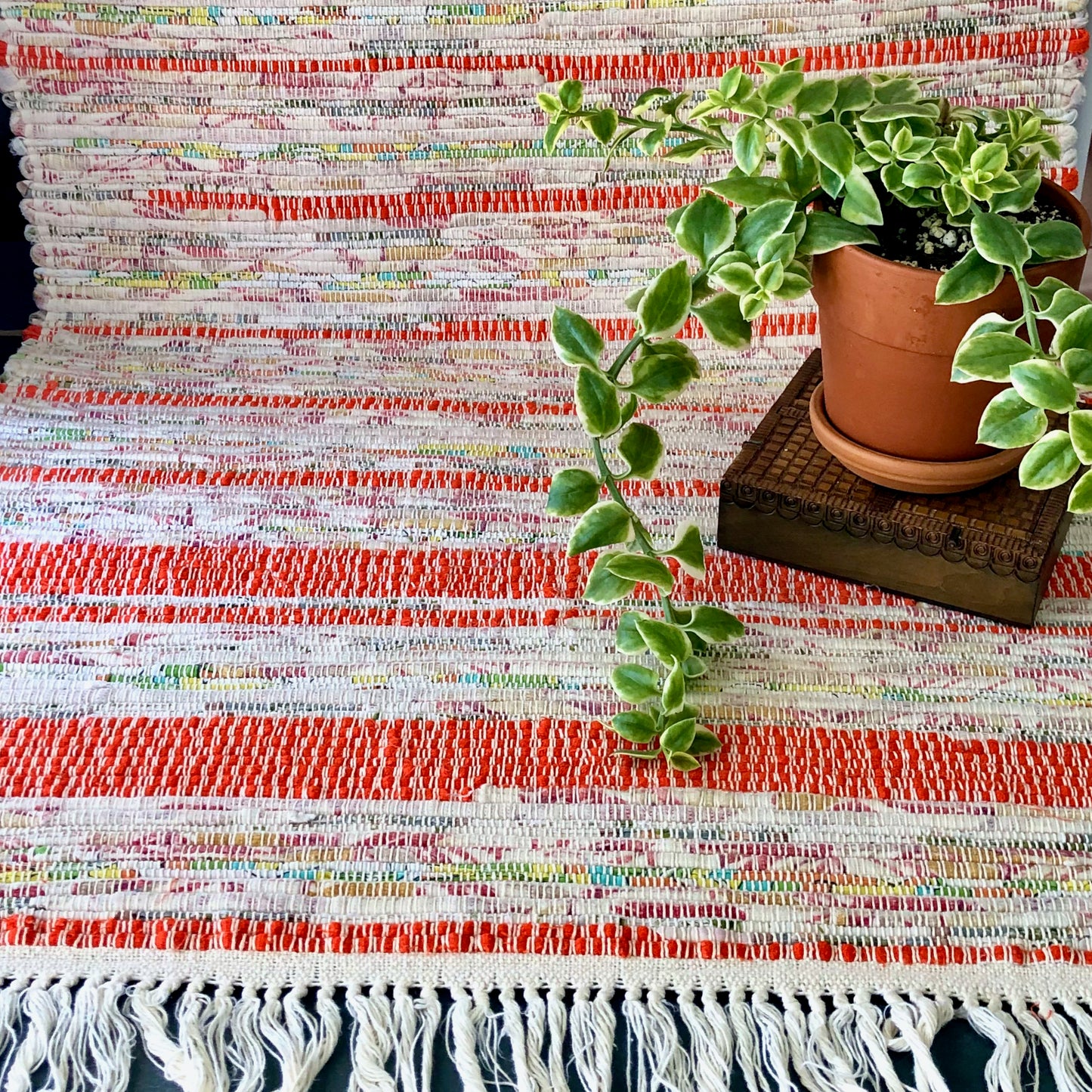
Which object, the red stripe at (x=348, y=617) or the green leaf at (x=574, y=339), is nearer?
the green leaf at (x=574, y=339)

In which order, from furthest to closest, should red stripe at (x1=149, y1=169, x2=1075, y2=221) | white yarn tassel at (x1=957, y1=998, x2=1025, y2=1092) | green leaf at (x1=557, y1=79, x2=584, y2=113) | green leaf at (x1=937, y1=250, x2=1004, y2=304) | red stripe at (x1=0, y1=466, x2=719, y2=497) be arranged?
1. red stripe at (x1=149, y1=169, x2=1075, y2=221)
2. red stripe at (x1=0, y1=466, x2=719, y2=497)
3. green leaf at (x1=557, y1=79, x2=584, y2=113)
4. green leaf at (x1=937, y1=250, x2=1004, y2=304)
5. white yarn tassel at (x1=957, y1=998, x2=1025, y2=1092)

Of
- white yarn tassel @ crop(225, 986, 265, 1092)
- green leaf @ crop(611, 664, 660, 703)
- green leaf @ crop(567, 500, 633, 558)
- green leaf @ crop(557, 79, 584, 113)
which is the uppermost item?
green leaf @ crop(557, 79, 584, 113)

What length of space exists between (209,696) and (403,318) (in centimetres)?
50

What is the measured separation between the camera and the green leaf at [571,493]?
0.74 m

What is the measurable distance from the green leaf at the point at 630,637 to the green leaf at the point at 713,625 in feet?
0.14

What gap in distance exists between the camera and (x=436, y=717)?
821mm

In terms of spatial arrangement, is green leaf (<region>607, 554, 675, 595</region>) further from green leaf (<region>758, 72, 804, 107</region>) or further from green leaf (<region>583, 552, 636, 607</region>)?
green leaf (<region>758, 72, 804, 107</region>)

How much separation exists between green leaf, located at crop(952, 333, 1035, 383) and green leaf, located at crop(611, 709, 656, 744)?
28 centimetres

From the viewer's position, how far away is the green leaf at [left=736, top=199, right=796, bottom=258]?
756 millimetres

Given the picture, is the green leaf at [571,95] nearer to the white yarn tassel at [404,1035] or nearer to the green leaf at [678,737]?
the green leaf at [678,737]

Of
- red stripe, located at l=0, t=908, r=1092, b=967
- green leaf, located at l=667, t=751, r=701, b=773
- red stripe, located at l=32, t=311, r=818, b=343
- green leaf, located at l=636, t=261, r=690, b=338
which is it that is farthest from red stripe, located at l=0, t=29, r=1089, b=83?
red stripe, located at l=0, t=908, r=1092, b=967

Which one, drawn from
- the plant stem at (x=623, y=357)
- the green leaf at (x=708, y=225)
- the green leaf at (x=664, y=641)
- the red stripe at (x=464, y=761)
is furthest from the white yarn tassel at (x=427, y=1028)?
the green leaf at (x=708, y=225)

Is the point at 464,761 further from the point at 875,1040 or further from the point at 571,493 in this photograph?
the point at 875,1040

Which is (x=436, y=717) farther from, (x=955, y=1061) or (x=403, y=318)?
(x=403, y=318)
